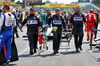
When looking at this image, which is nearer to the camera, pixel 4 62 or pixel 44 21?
pixel 4 62

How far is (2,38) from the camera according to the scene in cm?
793

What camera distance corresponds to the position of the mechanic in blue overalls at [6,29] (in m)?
7.86

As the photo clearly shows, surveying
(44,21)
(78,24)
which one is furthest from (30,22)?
(44,21)

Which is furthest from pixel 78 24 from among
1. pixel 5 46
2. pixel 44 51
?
pixel 5 46

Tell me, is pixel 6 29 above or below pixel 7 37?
above

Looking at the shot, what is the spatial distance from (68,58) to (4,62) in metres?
2.35

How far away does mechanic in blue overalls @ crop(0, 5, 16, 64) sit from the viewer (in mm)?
7859

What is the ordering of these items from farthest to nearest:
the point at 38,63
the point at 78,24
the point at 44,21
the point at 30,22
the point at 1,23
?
the point at 44,21
the point at 78,24
the point at 30,22
the point at 38,63
the point at 1,23

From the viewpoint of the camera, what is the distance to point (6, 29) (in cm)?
797

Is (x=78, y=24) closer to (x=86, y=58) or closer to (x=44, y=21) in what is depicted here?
(x=86, y=58)

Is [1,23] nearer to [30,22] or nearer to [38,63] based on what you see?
[38,63]

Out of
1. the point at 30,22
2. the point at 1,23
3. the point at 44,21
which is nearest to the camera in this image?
the point at 1,23

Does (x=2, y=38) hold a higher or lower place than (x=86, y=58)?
higher

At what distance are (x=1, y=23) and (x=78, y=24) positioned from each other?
4382mm
